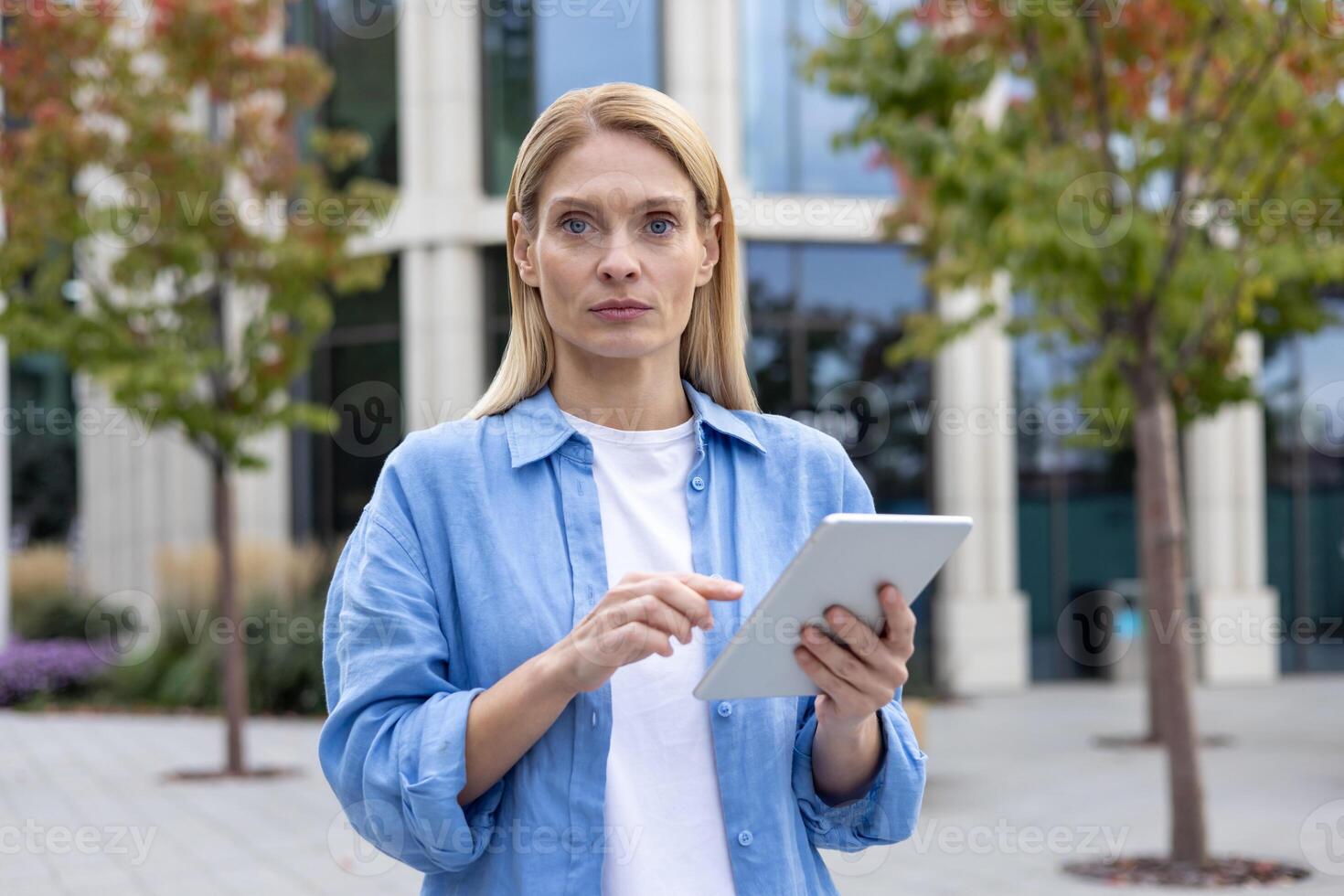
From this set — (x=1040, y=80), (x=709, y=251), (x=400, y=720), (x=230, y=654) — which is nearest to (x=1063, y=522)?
(x=230, y=654)

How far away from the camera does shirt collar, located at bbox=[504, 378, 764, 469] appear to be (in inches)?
82.6

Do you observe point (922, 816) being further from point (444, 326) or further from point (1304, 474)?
point (1304, 474)

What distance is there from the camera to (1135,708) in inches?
645

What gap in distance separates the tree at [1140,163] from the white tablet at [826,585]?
6.04 metres

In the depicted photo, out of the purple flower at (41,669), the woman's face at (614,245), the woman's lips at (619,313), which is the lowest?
the purple flower at (41,669)

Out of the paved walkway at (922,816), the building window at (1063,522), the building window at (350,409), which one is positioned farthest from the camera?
the building window at (1063,522)

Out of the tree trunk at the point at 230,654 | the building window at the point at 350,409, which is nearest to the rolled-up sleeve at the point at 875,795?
the tree trunk at the point at 230,654

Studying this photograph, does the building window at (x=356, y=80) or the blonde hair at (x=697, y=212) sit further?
the building window at (x=356, y=80)

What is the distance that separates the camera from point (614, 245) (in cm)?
204

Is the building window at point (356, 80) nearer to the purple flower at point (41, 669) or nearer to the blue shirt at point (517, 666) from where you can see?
the purple flower at point (41, 669)

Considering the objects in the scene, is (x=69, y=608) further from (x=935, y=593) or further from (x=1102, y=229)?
(x=1102, y=229)

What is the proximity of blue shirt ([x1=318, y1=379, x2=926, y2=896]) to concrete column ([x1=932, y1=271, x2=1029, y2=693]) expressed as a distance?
1654 centimetres

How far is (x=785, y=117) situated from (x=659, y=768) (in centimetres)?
1693

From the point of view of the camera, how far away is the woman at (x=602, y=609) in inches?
74.6
